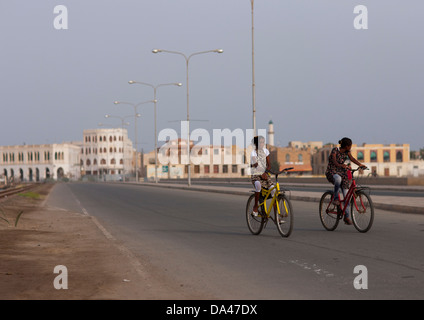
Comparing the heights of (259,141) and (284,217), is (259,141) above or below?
above

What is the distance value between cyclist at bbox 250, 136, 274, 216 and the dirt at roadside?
9.77 feet

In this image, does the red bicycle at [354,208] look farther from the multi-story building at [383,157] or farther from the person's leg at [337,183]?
the multi-story building at [383,157]

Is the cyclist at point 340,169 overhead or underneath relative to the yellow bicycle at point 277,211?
overhead

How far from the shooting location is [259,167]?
450 inches

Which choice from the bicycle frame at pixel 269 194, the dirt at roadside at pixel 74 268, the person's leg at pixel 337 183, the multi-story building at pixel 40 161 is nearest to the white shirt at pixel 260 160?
the bicycle frame at pixel 269 194

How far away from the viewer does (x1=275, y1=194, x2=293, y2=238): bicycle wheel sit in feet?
35.5

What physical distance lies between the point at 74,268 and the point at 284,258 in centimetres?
317

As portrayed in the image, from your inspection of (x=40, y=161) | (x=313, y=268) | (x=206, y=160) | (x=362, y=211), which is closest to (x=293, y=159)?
(x=206, y=160)

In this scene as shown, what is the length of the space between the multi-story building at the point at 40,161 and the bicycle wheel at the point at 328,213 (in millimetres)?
167730

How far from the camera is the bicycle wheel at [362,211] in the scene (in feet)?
37.4

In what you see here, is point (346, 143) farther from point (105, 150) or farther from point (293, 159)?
point (105, 150)
